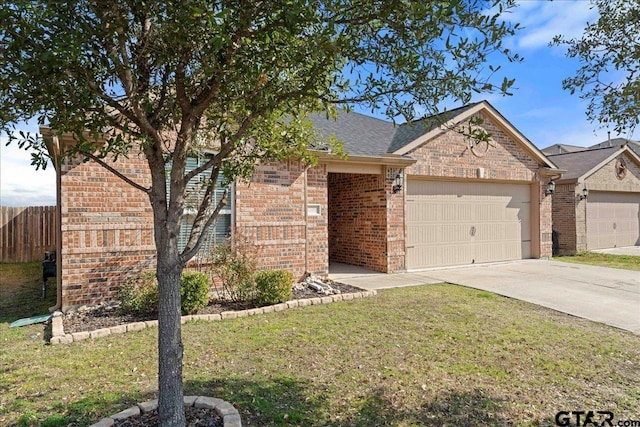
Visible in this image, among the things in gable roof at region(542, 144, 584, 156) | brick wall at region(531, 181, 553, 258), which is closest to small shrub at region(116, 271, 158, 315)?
brick wall at region(531, 181, 553, 258)

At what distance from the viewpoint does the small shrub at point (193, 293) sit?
244 inches

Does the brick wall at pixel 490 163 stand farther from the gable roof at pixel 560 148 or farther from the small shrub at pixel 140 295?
the gable roof at pixel 560 148

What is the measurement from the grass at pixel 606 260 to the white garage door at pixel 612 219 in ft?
4.96

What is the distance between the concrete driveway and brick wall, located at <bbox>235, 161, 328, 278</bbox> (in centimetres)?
117

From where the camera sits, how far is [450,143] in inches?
452

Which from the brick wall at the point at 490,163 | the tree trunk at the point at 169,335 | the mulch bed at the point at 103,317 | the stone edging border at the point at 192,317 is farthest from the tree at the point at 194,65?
the brick wall at the point at 490,163

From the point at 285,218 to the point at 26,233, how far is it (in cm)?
1099

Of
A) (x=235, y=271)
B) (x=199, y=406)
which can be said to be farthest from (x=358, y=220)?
(x=199, y=406)

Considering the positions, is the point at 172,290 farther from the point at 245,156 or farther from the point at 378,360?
the point at 378,360

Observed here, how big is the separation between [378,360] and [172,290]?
261cm

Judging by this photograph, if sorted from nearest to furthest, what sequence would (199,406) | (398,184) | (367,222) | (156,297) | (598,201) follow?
(199,406), (156,297), (398,184), (367,222), (598,201)

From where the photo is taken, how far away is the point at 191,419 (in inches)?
119

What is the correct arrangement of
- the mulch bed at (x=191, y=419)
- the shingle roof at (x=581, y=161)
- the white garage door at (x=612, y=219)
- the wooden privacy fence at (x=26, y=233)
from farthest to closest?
the white garage door at (x=612, y=219), the shingle roof at (x=581, y=161), the wooden privacy fence at (x=26, y=233), the mulch bed at (x=191, y=419)

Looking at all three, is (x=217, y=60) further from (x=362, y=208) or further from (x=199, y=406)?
(x=362, y=208)
